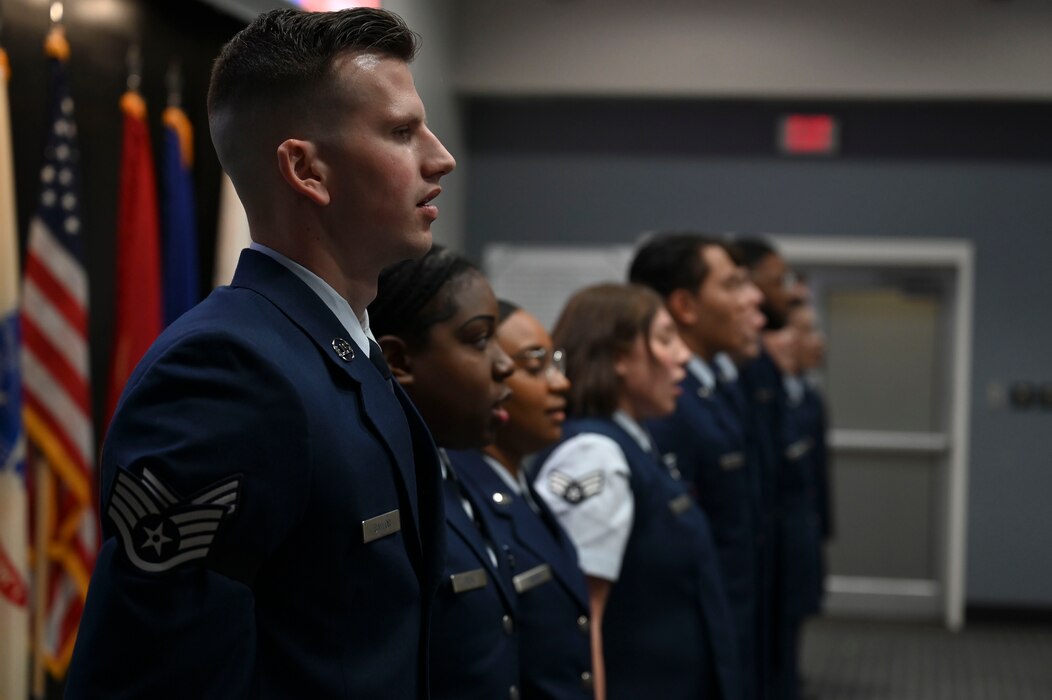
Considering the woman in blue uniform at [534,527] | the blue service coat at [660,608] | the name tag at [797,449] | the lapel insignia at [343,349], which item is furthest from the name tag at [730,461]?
the lapel insignia at [343,349]

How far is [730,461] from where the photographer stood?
12.2 feet

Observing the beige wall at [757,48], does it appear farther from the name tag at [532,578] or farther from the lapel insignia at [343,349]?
the lapel insignia at [343,349]

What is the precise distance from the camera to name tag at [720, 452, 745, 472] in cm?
368

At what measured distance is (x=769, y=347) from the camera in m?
5.55

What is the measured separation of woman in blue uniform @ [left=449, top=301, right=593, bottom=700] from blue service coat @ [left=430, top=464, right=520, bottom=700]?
0.14 m

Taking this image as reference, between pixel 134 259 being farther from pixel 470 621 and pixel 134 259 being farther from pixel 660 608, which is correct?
pixel 470 621

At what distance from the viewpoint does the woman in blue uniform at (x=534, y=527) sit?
2.15 metres

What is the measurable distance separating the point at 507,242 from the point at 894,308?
2533 mm

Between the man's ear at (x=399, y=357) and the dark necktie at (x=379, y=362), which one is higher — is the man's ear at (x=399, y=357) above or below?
below

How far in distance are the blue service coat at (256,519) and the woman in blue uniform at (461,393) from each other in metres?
0.49

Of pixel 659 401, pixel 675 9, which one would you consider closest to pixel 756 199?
pixel 675 9

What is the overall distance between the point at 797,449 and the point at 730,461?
6.28 ft

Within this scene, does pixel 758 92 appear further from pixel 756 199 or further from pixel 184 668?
pixel 184 668

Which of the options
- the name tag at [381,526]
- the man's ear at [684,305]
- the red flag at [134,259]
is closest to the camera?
the name tag at [381,526]
